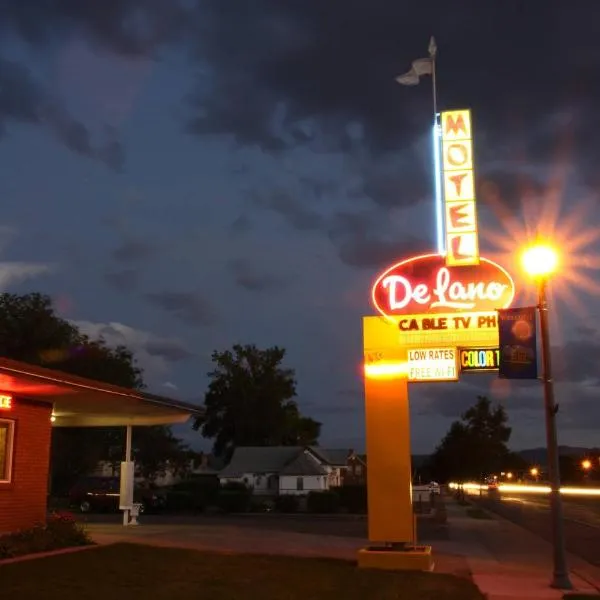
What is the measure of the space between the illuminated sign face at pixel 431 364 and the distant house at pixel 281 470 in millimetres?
48927

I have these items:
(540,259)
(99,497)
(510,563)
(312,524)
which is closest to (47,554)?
(510,563)

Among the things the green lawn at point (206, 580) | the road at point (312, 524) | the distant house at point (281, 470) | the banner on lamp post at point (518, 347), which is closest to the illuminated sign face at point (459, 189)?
the banner on lamp post at point (518, 347)

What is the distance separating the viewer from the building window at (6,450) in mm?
16375

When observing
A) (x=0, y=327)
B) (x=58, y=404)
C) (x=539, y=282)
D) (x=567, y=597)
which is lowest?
(x=567, y=597)

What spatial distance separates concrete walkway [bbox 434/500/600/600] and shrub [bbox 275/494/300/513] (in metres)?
13.1

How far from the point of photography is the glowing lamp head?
1423 cm

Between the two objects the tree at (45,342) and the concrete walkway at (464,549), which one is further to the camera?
the tree at (45,342)

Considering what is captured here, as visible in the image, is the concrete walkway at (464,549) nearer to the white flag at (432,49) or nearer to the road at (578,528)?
the road at (578,528)

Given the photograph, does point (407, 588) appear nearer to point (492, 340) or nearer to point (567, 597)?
point (567, 597)

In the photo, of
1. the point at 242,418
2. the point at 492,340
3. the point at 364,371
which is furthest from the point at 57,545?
the point at 242,418

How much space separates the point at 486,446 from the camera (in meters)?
116

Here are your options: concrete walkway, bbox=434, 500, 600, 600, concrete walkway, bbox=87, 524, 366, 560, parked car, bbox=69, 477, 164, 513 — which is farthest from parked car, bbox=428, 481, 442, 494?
concrete walkway, bbox=87, 524, 366, 560

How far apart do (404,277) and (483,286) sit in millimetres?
1537

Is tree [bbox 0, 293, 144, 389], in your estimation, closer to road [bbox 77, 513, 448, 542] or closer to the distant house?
road [bbox 77, 513, 448, 542]
